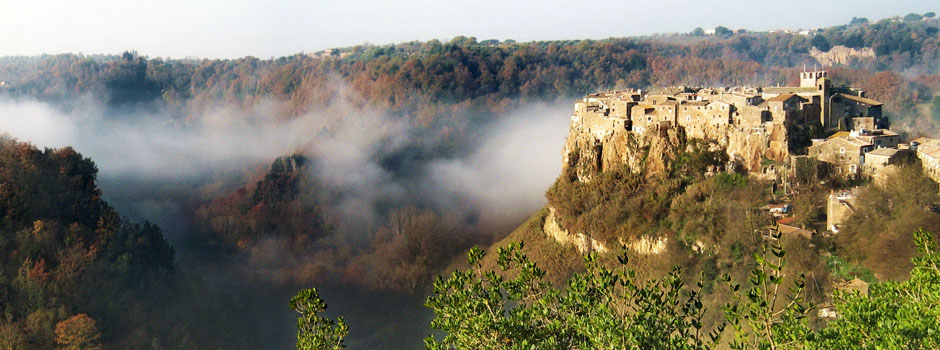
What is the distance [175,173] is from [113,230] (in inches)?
958

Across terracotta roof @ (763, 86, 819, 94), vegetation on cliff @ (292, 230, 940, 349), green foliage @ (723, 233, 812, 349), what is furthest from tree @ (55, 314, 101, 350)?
terracotta roof @ (763, 86, 819, 94)

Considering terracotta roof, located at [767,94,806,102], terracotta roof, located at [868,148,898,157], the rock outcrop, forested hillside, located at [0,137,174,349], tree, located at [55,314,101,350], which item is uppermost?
terracotta roof, located at [767,94,806,102]

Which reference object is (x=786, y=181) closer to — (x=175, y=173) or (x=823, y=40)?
(x=175, y=173)

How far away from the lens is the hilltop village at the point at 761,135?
23216 mm

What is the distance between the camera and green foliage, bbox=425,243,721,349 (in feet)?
30.7

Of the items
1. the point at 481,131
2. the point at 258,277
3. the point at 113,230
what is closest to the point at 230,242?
the point at 258,277

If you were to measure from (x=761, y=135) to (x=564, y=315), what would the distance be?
15854 millimetres

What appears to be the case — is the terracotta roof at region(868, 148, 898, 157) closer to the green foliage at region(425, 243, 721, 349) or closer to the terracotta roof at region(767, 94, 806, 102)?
the terracotta roof at region(767, 94, 806, 102)

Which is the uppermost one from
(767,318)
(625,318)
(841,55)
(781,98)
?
(781,98)

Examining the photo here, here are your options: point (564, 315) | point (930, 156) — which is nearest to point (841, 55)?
point (930, 156)

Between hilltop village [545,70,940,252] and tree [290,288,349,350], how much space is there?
45.4ft

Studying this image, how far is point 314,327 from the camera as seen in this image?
1159 centimetres

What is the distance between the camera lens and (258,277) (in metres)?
34.7

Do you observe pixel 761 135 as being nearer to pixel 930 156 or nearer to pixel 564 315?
pixel 930 156
